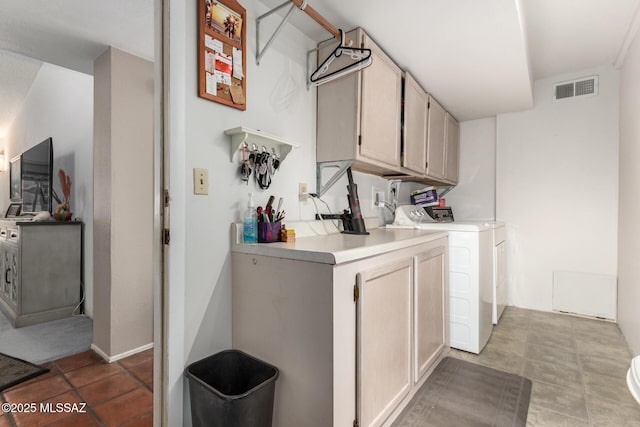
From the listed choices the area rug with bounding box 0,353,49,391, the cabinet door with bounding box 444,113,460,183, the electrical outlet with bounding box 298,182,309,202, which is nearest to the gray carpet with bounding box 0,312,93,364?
the area rug with bounding box 0,353,49,391

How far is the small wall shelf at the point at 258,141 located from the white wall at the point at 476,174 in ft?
9.42

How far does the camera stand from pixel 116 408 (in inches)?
63.7

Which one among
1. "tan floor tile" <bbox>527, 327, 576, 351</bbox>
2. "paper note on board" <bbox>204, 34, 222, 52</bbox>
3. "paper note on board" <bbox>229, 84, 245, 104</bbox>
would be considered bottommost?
"tan floor tile" <bbox>527, 327, 576, 351</bbox>

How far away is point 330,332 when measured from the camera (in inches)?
43.0

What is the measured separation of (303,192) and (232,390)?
43.1 inches

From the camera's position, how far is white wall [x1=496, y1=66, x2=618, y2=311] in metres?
2.95

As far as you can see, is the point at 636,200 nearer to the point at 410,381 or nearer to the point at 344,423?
the point at 410,381

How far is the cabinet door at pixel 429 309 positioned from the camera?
1.70m

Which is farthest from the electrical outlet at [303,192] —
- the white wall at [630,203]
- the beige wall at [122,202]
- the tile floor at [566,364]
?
the white wall at [630,203]

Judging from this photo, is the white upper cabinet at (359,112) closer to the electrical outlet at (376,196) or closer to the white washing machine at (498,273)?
the electrical outlet at (376,196)

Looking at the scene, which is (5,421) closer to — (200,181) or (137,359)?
(137,359)

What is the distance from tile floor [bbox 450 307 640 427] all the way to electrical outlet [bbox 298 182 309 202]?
1621 millimetres

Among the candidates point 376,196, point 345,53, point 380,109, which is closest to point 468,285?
point 376,196

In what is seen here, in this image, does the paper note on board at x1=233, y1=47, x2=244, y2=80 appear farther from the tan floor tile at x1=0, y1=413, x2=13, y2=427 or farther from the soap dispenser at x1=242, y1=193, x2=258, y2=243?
the tan floor tile at x1=0, y1=413, x2=13, y2=427
